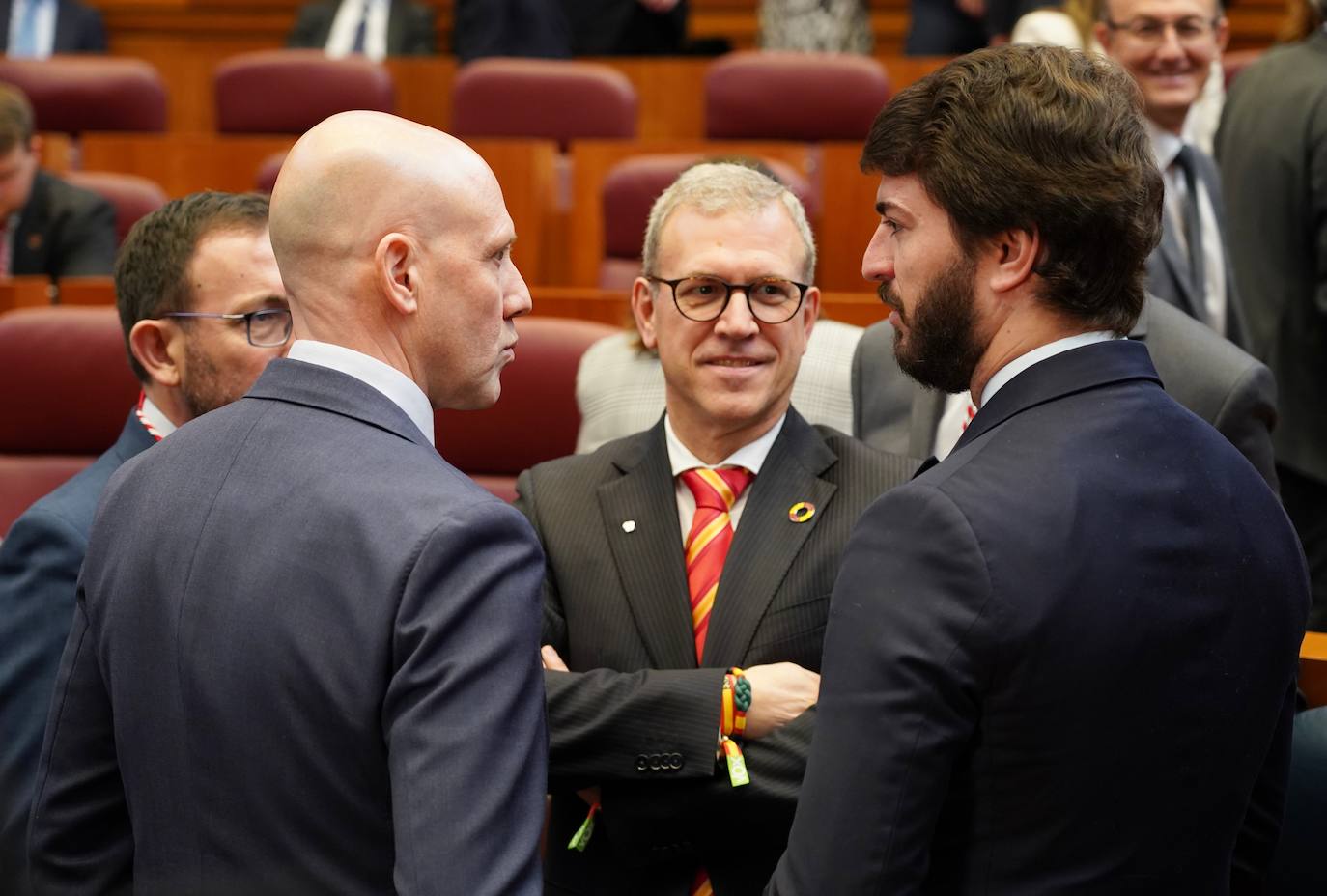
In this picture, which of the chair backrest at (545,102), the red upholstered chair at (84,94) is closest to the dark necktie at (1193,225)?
the chair backrest at (545,102)

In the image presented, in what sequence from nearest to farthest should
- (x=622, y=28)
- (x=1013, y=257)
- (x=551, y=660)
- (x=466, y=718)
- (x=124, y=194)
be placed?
1. (x=466, y=718)
2. (x=1013, y=257)
3. (x=551, y=660)
4. (x=124, y=194)
5. (x=622, y=28)

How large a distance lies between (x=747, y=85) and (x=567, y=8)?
4.72ft

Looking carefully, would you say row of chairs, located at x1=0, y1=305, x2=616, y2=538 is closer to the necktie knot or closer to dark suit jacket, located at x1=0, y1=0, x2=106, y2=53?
the necktie knot

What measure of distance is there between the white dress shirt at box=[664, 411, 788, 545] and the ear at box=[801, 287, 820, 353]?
14cm

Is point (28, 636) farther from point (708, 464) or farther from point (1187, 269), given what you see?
point (1187, 269)

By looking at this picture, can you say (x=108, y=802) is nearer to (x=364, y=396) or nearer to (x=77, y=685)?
(x=77, y=685)

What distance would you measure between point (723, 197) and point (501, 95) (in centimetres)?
325

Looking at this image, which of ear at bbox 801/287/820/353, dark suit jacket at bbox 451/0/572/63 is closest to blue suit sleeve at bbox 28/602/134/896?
ear at bbox 801/287/820/353

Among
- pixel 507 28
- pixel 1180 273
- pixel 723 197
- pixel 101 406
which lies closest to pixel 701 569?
pixel 723 197

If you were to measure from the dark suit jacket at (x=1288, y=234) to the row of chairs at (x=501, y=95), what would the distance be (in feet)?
6.54

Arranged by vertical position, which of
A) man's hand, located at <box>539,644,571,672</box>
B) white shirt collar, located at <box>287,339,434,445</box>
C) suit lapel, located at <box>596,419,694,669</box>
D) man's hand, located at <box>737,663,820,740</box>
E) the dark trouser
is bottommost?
the dark trouser

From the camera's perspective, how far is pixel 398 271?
4.25 feet

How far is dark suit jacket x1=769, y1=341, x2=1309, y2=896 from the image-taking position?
44.9 inches

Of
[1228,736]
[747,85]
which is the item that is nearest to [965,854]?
[1228,736]
